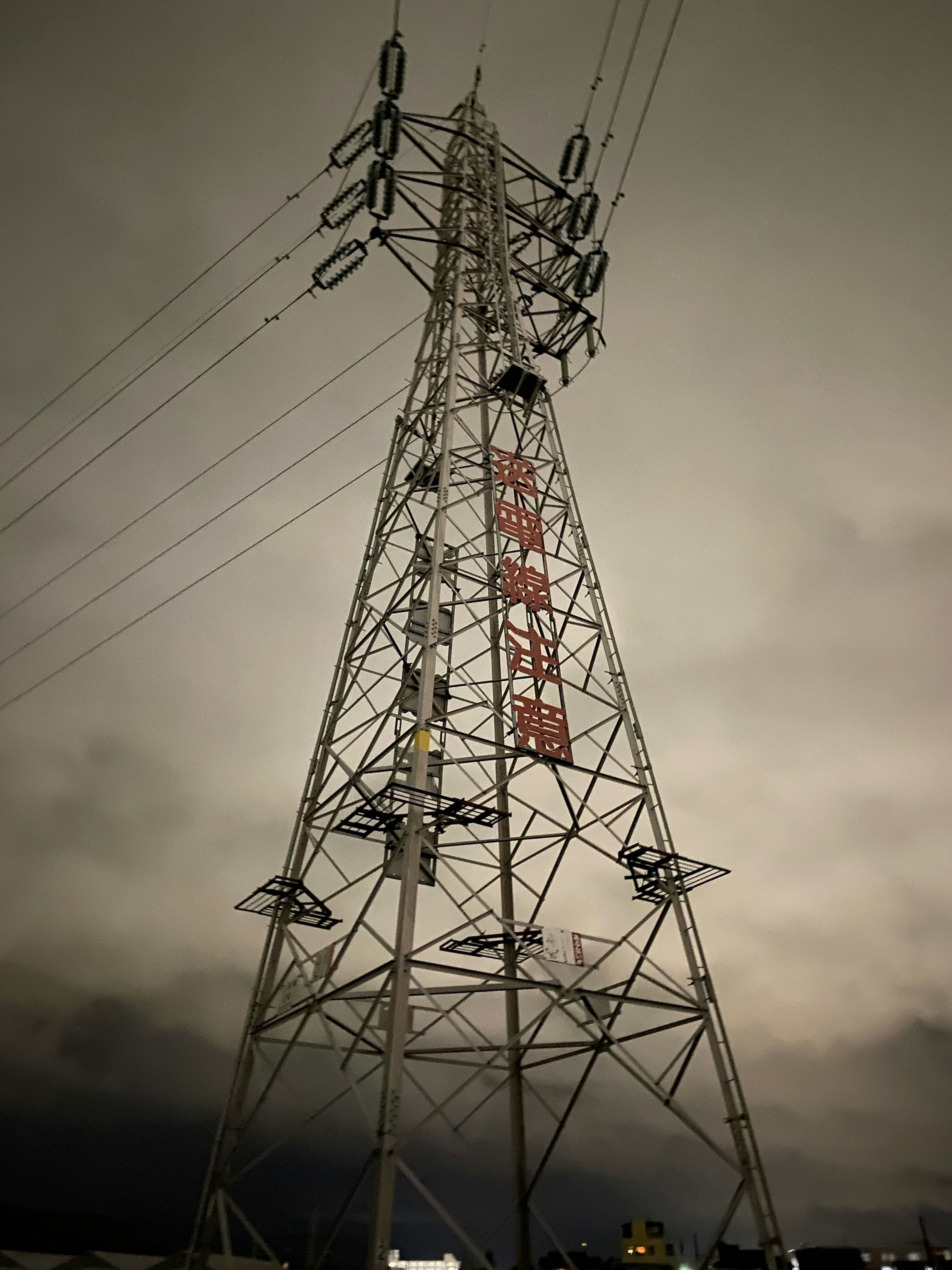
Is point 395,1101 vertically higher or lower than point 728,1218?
higher

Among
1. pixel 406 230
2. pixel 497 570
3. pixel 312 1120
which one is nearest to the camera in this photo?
pixel 312 1120

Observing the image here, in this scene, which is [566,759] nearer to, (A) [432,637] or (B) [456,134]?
(A) [432,637]

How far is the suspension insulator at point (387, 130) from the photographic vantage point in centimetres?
1878

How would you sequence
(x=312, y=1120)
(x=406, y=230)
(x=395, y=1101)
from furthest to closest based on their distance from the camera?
(x=406, y=230) < (x=312, y=1120) < (x=395, y=1101)

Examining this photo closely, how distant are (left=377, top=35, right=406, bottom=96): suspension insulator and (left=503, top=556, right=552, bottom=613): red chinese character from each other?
12715 mm

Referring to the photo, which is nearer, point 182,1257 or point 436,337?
point 182,1257

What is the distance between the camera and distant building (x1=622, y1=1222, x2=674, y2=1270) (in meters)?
42.2

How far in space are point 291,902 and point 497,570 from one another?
764cm

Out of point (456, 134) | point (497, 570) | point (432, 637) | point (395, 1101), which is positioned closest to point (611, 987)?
point (395, 1101)

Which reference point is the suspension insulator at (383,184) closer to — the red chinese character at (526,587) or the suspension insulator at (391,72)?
the suspension insulator at (391,72)

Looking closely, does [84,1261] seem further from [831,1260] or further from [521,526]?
[521,526]

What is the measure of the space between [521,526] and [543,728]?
516 cm

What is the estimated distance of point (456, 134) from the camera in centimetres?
2083

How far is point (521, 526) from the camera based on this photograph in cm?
1675
